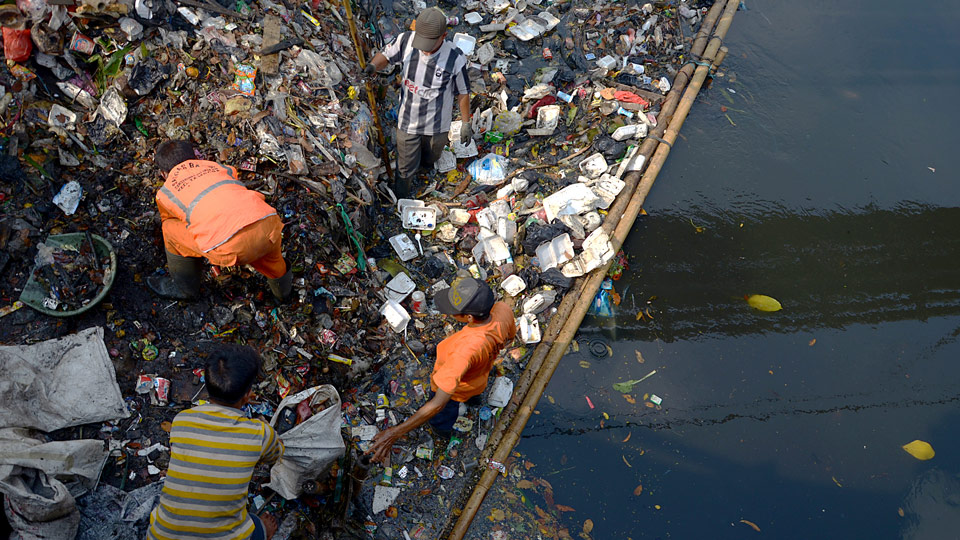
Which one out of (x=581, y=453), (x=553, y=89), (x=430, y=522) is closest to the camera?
(x=430, y=522)

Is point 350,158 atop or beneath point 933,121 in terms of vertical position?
beneath

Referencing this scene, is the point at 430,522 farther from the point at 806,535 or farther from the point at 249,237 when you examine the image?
the point at 806,535

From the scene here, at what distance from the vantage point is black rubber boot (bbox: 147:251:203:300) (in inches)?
141

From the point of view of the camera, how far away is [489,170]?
5305mm

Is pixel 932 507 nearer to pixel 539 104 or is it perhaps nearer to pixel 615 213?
pixel 615 213

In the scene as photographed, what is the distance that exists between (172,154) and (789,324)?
477 cm

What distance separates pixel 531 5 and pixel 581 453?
500 centimetres

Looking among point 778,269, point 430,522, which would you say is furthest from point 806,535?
point 430,522

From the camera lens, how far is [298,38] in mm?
4891

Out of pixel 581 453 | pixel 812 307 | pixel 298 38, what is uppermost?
pixel 298 38

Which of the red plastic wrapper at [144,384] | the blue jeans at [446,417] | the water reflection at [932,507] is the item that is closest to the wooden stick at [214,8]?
the red plastic wrapper at [144,384]

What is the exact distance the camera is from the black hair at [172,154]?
337cm

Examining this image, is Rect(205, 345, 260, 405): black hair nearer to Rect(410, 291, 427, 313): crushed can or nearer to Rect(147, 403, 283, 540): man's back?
Rect(147, 403, 283, 540): man's back

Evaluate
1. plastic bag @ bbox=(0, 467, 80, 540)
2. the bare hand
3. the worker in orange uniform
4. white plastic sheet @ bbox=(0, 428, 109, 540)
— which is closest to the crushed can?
the worker in orange uniform
